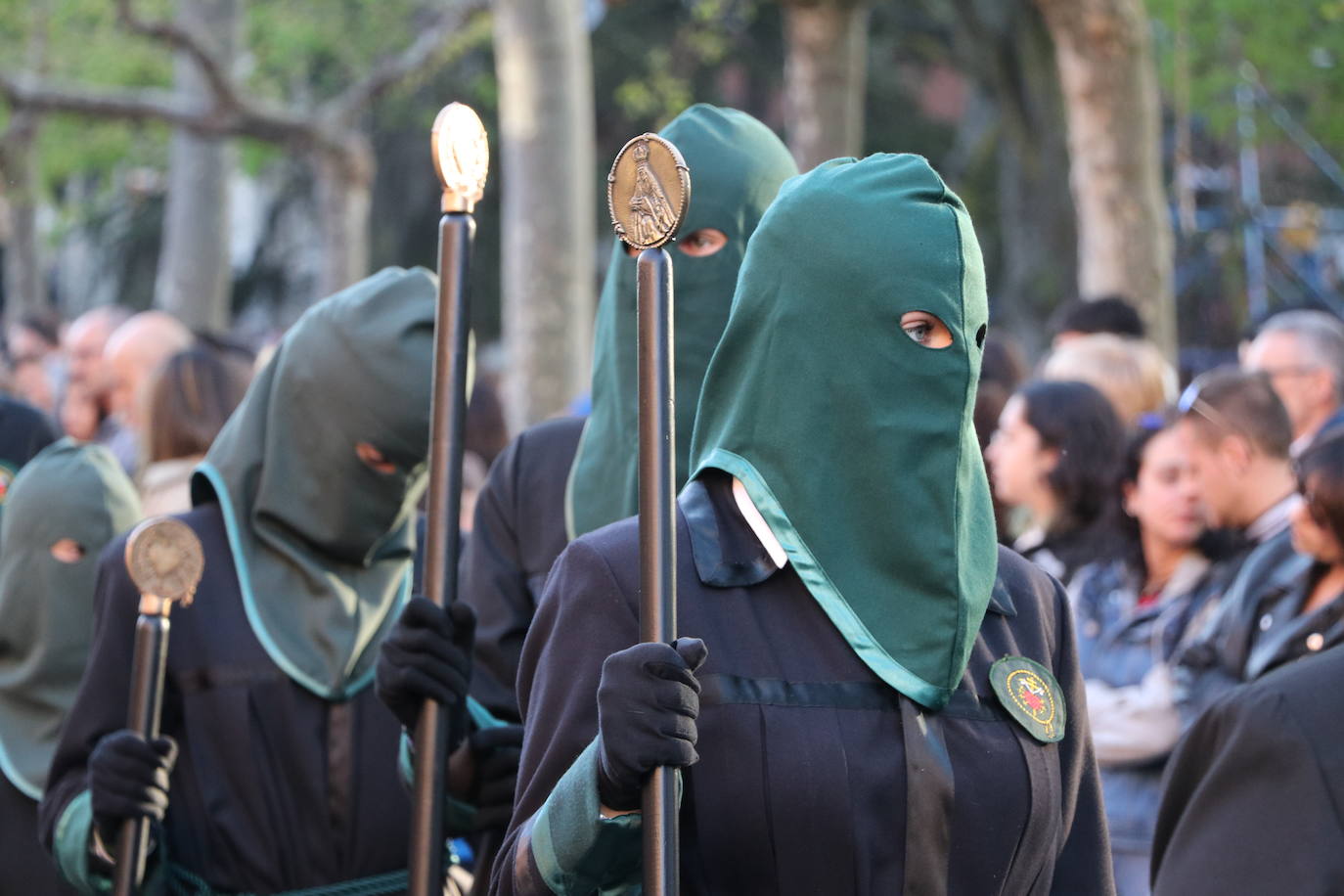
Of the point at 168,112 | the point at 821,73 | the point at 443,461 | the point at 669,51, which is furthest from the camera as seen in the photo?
the point at 669,51

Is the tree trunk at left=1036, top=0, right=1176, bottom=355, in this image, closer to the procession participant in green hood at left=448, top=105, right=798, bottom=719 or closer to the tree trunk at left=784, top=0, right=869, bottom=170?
the tree trunk at left=784, top=0, right=869, bottom=170

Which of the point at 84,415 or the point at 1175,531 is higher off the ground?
the point at 84,415

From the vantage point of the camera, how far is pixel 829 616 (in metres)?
2.48

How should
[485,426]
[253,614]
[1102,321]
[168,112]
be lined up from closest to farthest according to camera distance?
1. [253,614]
2. [485,426]
3. [1102,321]
4. [168,112]

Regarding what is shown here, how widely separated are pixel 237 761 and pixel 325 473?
62 centimetres

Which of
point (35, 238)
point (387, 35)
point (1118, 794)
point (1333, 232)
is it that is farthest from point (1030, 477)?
point (35, 238)

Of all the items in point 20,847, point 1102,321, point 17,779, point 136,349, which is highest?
Answer: point 1102,321

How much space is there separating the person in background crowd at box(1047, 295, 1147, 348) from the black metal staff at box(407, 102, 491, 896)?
4719 millimetres

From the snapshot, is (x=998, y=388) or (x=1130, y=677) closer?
(x=1130, y=677)

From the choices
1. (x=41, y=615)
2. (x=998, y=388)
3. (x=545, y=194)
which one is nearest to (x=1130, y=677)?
(x=998, y=388)

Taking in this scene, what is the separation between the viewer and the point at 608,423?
353 centimetres

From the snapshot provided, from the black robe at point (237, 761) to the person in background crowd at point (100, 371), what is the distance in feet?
13.7

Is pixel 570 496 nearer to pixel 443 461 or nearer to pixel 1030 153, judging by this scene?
pixel 443 461

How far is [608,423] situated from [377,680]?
0.67 m
